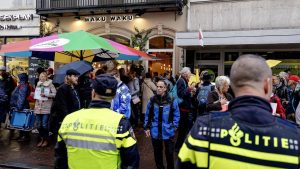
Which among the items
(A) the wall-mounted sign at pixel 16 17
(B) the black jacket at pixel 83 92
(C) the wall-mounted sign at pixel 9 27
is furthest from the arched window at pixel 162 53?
(B) the black jacket at pixel 83 92

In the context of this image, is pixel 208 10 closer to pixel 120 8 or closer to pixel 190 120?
pixel 120 8

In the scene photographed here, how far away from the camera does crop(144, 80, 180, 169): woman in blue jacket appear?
6297mm

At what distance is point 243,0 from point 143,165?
32.6ft

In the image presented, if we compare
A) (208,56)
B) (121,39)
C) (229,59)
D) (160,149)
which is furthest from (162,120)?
(121,39)

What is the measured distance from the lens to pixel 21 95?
941cm

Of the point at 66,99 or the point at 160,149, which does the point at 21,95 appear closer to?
the point at 66,99

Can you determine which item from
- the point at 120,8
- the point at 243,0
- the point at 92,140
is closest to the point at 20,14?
the point at 120,8

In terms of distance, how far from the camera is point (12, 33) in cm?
1925

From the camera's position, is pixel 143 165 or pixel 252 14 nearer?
pixel 143 165

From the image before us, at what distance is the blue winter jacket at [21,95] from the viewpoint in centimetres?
940

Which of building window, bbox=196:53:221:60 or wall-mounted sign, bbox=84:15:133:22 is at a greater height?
wall-mounted sign, bbox=84:15:133:22

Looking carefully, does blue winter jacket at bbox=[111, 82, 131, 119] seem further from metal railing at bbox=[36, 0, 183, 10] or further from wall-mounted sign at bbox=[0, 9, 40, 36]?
wall-mounted sign at bbox=[0, 9, 40, 36]

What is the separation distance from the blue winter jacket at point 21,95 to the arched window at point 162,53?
7763 mm

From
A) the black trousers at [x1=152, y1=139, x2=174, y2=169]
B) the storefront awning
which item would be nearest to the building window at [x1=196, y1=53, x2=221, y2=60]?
the storefront awning
